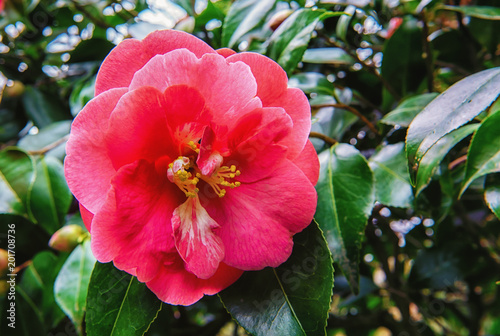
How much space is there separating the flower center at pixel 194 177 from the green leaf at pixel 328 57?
37cm

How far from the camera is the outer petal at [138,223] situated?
0.38 meters

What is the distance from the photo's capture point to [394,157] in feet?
1.97

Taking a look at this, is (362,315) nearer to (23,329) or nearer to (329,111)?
(329,111)

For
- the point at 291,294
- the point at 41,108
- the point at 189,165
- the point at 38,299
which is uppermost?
the point at 189,165

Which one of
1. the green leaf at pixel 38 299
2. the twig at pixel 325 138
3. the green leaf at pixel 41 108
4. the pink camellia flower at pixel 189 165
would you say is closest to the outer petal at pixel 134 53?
the pink camellia flower at pixel 189 165

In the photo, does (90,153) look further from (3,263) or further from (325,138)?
(3,263)

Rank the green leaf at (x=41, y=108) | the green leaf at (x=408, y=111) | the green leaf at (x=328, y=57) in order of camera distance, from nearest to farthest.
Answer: the green leaf at (x=408, y=111) → the green leaf at (x=328, y=57) → the green leaf at (x=41, y=108)

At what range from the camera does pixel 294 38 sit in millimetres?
559

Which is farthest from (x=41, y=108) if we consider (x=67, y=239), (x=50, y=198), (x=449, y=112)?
(x=449, y=112)

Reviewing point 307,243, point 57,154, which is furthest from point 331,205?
point 57,154

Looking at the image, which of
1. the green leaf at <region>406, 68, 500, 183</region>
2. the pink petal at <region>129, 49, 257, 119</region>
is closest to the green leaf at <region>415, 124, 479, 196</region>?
the green leaf at <region>406, 68, 500, 183</region>

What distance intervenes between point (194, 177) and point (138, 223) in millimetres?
81

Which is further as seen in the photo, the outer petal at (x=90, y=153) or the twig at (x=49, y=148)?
the twig at (x=49, y=148)

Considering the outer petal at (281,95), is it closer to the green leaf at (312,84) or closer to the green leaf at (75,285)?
the green leaf at (312,84)
